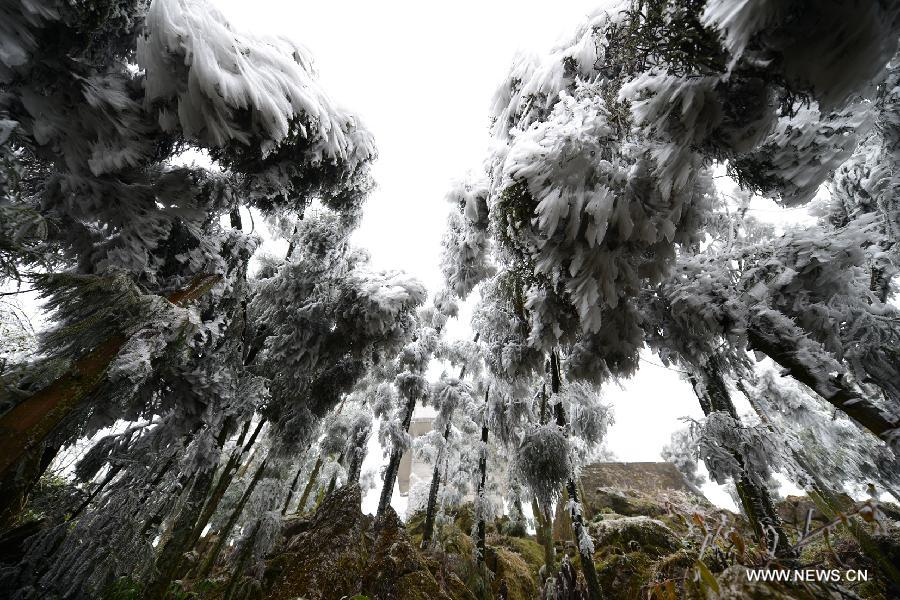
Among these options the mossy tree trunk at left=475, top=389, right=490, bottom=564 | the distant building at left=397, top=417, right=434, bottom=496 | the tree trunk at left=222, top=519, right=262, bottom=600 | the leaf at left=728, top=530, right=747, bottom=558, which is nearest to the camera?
the leaf at left=728, top=530, right=747, bottom=558

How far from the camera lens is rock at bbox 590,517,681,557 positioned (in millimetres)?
8312

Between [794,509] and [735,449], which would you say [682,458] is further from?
[735,449]

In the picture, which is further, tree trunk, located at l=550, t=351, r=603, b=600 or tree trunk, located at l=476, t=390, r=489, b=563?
tree trunk, located at l=476, t=390, r=489, b=563

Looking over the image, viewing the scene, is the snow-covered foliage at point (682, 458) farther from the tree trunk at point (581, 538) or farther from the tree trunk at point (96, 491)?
the tree trunk at point (96, 491)

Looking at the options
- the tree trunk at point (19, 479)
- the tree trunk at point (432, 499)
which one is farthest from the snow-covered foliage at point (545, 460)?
the tree trunk at point (19, 479)

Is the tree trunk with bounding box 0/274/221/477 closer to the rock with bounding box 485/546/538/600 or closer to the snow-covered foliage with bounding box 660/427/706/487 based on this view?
the rock with bounding box 485/546/538/600

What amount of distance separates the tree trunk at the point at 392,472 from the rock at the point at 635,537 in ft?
20.1

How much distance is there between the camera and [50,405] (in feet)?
7.64

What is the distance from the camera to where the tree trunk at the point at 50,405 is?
2.14m

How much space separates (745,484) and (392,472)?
7986 millimetres

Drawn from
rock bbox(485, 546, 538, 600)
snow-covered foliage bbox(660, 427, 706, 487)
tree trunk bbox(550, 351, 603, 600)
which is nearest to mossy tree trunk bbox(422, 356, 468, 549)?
rock bbox(485, 546, 538, 600)

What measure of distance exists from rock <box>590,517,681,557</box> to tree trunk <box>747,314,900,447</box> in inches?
301

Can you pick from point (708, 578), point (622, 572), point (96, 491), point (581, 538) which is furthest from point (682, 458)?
point (96, 491)

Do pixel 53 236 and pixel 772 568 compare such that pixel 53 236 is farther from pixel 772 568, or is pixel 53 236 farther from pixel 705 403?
pixel 705 403
